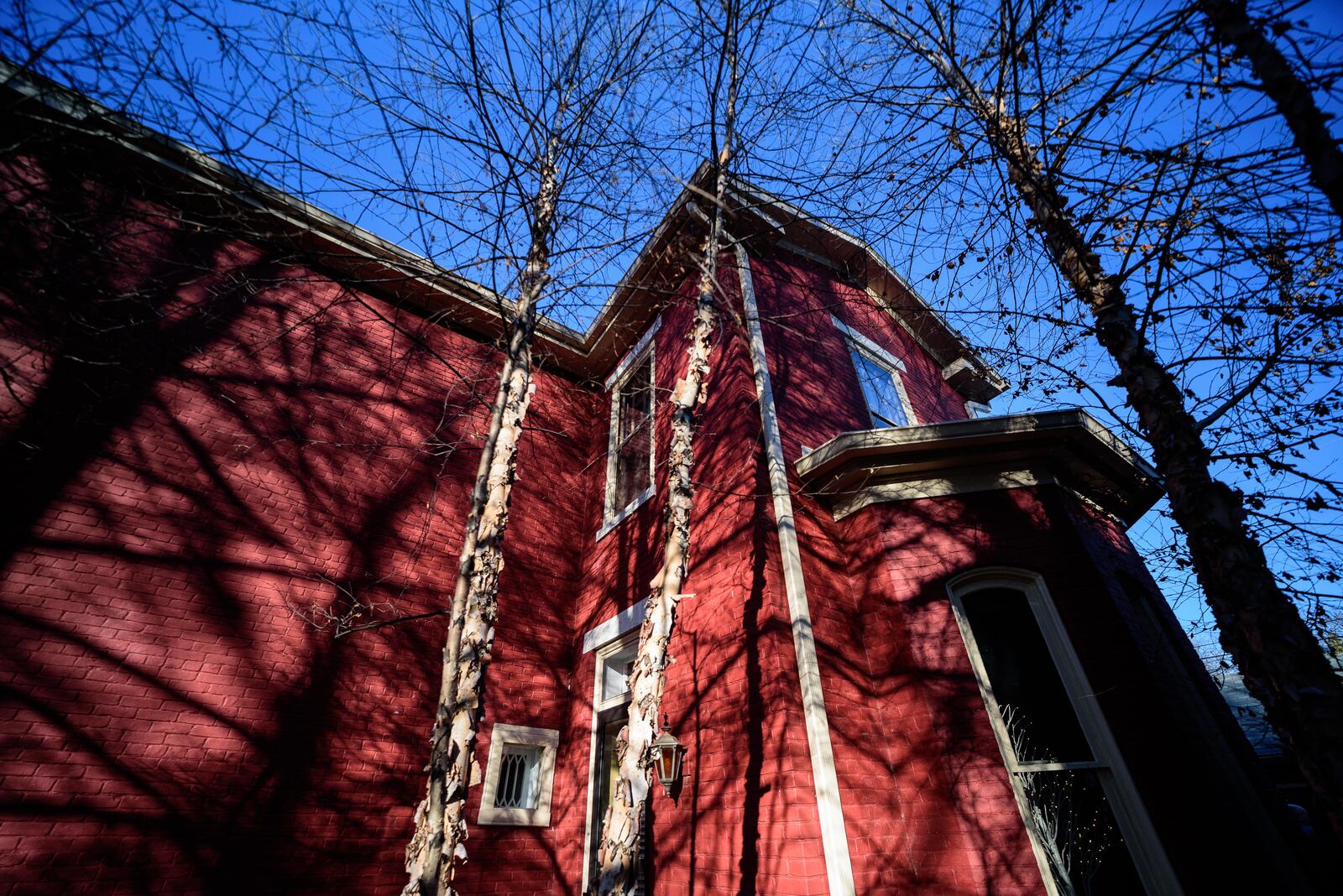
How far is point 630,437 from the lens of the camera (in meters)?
8.17

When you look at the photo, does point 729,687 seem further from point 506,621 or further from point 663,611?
point 506,621

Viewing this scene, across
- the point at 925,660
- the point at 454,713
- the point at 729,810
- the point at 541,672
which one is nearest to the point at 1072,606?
the point at 925,660

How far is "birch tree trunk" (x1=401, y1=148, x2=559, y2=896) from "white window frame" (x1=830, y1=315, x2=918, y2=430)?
518cm

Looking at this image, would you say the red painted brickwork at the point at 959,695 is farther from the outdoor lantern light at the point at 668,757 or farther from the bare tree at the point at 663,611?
the bare tree at the point at 663,611

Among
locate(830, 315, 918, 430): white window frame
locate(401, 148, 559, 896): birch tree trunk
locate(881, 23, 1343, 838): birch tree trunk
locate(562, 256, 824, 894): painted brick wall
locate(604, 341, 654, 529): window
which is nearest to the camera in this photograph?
locate(881, 23, 1343, 838): birch tree trunk

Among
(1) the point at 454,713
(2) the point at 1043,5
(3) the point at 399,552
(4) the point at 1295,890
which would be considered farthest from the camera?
(3) the point at 399,552

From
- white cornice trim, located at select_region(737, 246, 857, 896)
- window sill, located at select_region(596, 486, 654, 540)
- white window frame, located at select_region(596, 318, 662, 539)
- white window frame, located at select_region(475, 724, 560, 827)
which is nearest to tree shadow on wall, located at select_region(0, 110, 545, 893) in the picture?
white window frame, located at select_region(475, 724, 560, 827)

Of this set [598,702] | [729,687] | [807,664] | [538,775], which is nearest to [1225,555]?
[807,664]

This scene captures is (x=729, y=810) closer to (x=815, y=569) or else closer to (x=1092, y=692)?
(x=815, y=569)

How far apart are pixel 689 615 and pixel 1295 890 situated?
4.60 meters

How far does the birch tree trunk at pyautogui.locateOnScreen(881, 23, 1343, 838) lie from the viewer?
2143mm

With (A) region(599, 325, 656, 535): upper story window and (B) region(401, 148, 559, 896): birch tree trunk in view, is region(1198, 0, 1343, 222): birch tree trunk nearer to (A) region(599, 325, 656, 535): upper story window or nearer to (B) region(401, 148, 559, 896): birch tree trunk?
(B) region(401, 148, 559, 896): birch tree trunk

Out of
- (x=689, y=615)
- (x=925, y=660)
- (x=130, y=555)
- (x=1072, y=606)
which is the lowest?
(x=925, y=660)

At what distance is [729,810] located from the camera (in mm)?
4156
